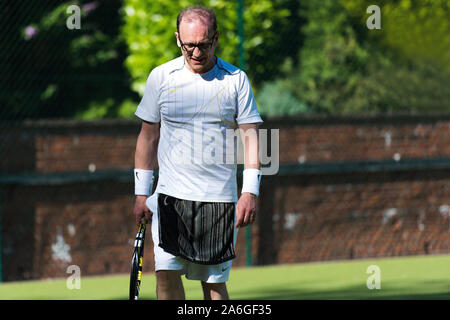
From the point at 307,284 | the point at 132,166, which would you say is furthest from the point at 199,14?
the point at 132,166

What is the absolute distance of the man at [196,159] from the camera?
4.80 m

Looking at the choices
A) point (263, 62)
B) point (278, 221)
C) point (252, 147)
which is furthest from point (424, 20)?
point (252, 147)

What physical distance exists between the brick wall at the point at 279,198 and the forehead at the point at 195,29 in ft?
15.3

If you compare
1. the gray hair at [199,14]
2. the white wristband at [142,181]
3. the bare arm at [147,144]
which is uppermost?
the gray hair at [199,14]

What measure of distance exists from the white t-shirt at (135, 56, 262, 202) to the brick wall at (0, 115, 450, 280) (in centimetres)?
434

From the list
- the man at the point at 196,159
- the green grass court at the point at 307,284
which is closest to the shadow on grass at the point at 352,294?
the green grass court at the point at 307,284

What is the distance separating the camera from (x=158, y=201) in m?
5.02

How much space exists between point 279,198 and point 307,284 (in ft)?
4.50

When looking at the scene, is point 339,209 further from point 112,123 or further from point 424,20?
point 424,20

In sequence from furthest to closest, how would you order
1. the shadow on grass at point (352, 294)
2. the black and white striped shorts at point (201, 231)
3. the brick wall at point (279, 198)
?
the brick wall at point (279, 198), the shadow on grass at point (352, 294), the black and white striped shorts at point (201, 231)

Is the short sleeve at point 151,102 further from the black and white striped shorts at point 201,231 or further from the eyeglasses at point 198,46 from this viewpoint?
the black and white striped shorts at point 201,231

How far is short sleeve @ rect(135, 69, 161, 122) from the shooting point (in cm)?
492

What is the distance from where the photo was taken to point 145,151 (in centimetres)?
505
